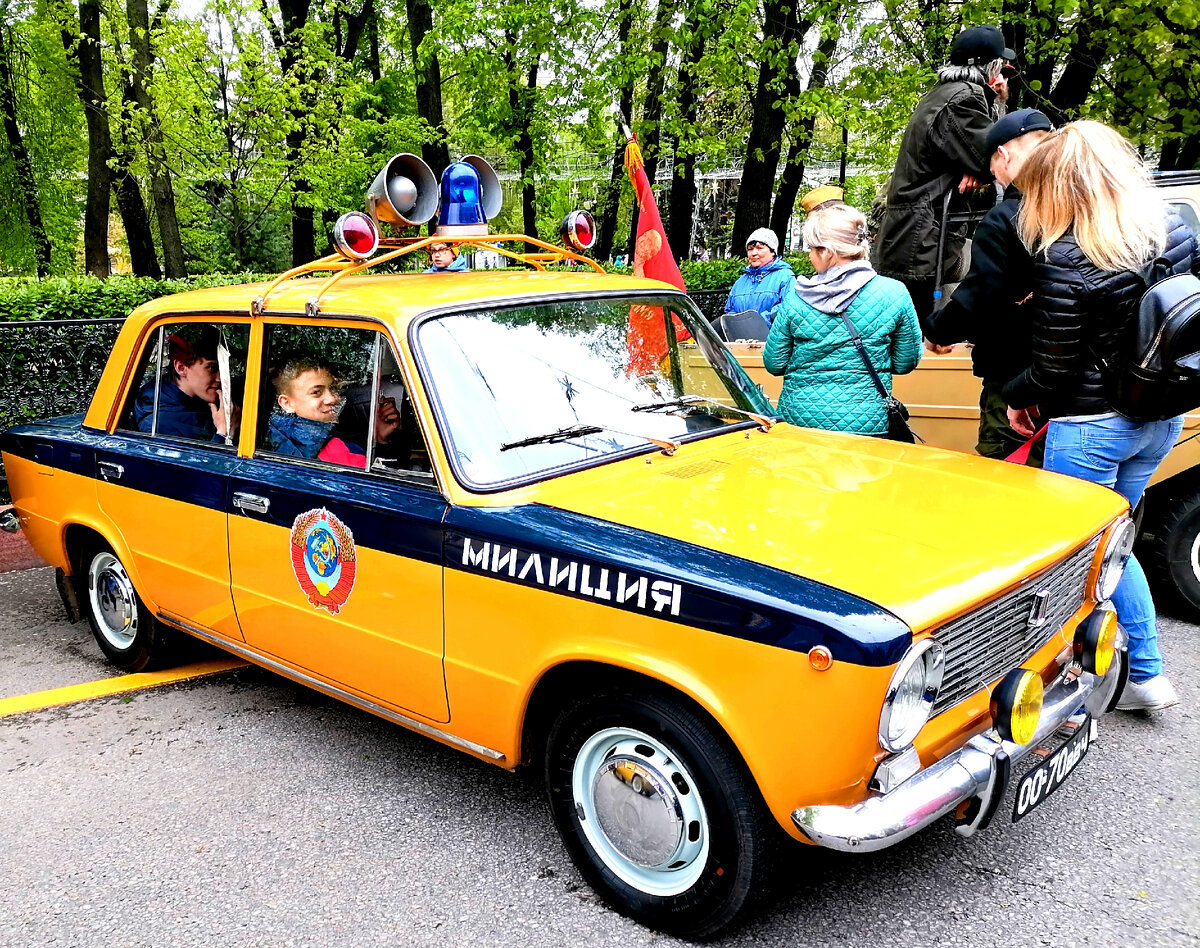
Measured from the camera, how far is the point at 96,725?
4.29 meters

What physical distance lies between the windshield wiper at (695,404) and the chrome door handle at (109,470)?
2.44 m

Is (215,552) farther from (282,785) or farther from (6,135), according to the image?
(6,135)

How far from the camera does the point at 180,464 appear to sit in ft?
13.1

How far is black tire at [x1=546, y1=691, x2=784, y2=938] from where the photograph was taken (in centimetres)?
247

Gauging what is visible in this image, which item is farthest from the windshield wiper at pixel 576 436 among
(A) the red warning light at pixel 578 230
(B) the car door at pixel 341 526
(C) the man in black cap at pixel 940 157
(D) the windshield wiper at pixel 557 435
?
(C) the man in black cap at pixel 940 157

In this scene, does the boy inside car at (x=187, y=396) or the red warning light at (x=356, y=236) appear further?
the boy inside car at (x=187, y=396)

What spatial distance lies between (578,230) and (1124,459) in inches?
100

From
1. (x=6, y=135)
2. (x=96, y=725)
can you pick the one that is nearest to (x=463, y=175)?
(x=96, y=725)

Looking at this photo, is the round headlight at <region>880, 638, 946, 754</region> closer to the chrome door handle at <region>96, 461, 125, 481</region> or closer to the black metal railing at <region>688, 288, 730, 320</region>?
the chrome door handle at <region>96, 461, 125, 481</region>

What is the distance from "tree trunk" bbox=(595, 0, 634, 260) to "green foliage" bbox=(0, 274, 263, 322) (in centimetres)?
545

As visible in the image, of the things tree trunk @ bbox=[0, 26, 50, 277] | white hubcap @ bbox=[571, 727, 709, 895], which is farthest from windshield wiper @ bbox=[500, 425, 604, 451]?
tree trunk @ bbox=[0, 26, 50, 277]

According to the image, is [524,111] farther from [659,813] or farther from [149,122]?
[659,813]

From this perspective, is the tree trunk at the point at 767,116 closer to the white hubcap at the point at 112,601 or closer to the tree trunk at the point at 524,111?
the tree trunk at the point at 524,111

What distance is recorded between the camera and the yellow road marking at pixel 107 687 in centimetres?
452
